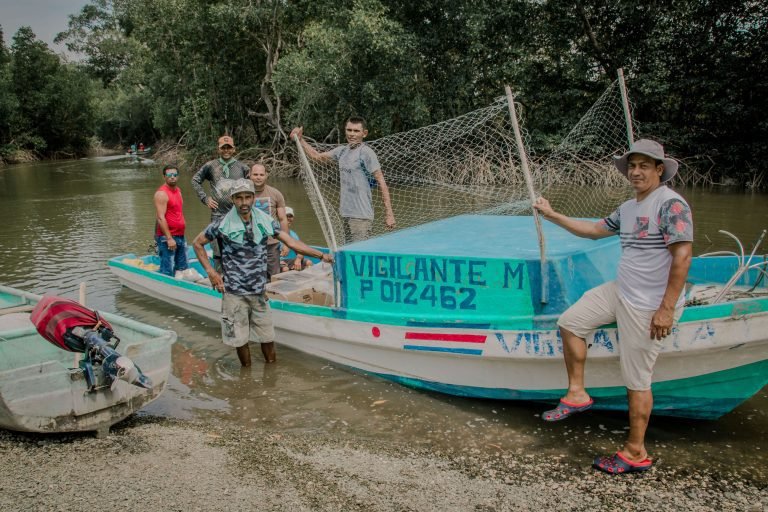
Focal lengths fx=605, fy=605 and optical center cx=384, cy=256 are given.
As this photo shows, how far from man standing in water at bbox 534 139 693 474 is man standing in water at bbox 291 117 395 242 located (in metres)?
2.45

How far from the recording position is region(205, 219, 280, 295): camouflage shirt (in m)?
5.53

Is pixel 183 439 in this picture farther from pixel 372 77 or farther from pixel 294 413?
pixel 372 77

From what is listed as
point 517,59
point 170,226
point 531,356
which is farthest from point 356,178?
point 517,59

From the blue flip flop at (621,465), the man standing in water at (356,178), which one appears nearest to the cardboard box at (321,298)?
the man standing in water at (356,178)

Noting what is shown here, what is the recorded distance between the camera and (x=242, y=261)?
5.57m

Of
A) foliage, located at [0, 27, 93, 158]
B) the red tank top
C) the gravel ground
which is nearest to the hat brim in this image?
the gravel ground

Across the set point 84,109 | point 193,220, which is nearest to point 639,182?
point 193,220

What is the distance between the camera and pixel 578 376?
13.6ft

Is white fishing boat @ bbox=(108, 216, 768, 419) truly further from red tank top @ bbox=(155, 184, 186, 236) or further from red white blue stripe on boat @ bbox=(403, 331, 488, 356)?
red tank top @ bbox=(155, 184, 186, 236)

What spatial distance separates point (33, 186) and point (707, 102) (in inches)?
1080

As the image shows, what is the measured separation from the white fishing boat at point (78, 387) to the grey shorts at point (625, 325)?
120 inches

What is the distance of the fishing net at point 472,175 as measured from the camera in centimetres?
600

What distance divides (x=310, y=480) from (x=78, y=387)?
1852 millimetres

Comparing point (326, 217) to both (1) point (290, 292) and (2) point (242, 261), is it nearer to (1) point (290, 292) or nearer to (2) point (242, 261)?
(2) point (242, 261)
